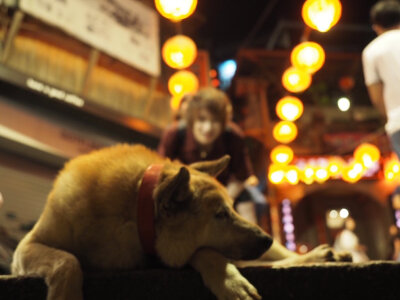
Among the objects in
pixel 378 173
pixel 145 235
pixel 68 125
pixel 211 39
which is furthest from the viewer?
pixel 211 39

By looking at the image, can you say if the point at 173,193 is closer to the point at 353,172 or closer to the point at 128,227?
the point at 128,227

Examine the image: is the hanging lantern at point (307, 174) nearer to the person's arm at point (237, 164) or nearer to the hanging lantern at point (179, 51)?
the hanging lantern at point (179, 51)

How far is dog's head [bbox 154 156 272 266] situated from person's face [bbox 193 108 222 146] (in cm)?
150

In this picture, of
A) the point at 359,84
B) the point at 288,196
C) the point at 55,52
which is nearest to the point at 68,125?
the point at 55,52

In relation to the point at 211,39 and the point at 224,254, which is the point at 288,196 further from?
the point at 224,254

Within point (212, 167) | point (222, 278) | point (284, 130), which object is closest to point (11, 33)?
point (212, 167)

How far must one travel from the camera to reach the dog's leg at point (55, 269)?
5.32ft

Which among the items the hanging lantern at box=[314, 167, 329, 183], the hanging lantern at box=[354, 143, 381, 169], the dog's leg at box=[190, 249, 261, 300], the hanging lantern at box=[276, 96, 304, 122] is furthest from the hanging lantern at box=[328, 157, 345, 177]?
the dog's leg at box=[190, 249, 261, 300]

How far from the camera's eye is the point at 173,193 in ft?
6.27

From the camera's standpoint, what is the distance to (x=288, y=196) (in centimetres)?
1548

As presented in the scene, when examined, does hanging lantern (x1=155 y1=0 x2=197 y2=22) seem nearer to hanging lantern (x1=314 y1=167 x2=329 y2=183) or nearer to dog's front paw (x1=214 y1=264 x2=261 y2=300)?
dog's front paw (x1=214 y1=264 x2=261 y2=300)

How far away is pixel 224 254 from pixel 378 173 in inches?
584

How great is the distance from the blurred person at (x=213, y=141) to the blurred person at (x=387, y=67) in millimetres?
1301

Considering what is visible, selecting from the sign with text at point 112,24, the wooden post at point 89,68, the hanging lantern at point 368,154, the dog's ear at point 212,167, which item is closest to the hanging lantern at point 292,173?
the hanging lantern at point 368,154
